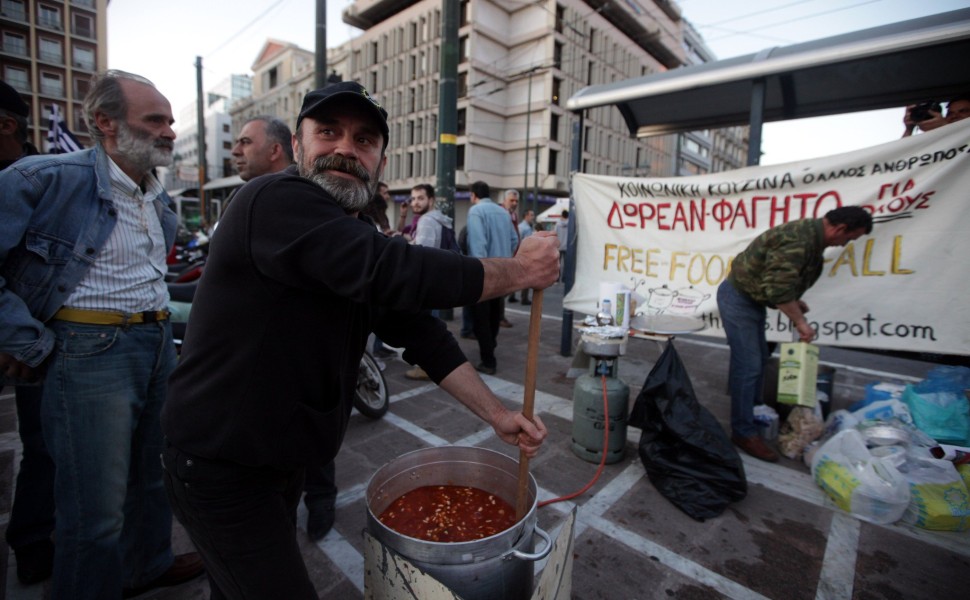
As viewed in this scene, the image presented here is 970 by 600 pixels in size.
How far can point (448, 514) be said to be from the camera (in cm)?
171

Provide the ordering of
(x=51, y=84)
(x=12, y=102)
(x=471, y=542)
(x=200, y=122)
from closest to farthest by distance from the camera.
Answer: (x=471, y=542), (x=12, y=102), (x=200, y=122), (x=51, y=84)

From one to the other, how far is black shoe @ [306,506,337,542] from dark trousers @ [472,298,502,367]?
2807mm

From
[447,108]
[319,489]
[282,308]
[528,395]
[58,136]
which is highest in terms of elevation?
[447,108]

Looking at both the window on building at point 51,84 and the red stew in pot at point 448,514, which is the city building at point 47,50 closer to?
the window on building at point 51,84

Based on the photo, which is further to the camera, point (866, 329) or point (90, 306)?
point (866, 329)

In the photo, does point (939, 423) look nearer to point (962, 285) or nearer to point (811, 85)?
point (962, 285)

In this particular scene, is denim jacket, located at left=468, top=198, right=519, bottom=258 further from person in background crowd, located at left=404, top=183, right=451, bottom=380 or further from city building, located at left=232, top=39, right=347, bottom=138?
city building, located at left=232, top=39, right=347, bottom=138

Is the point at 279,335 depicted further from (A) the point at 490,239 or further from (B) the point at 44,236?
(A) the point at 490,239

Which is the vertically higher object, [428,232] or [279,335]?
[428,232]

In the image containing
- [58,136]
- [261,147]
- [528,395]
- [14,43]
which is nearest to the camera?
[528,395]

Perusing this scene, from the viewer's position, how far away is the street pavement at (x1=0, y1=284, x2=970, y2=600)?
2209 millimetres

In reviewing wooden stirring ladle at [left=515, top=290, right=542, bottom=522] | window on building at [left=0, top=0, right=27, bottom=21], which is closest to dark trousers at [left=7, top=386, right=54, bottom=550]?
wooden stirring ladle at [left=515, top=290, right=542, bottom=522]

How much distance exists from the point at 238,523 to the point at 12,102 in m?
2.29

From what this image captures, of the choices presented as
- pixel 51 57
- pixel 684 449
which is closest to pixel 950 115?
pixel 684 449
